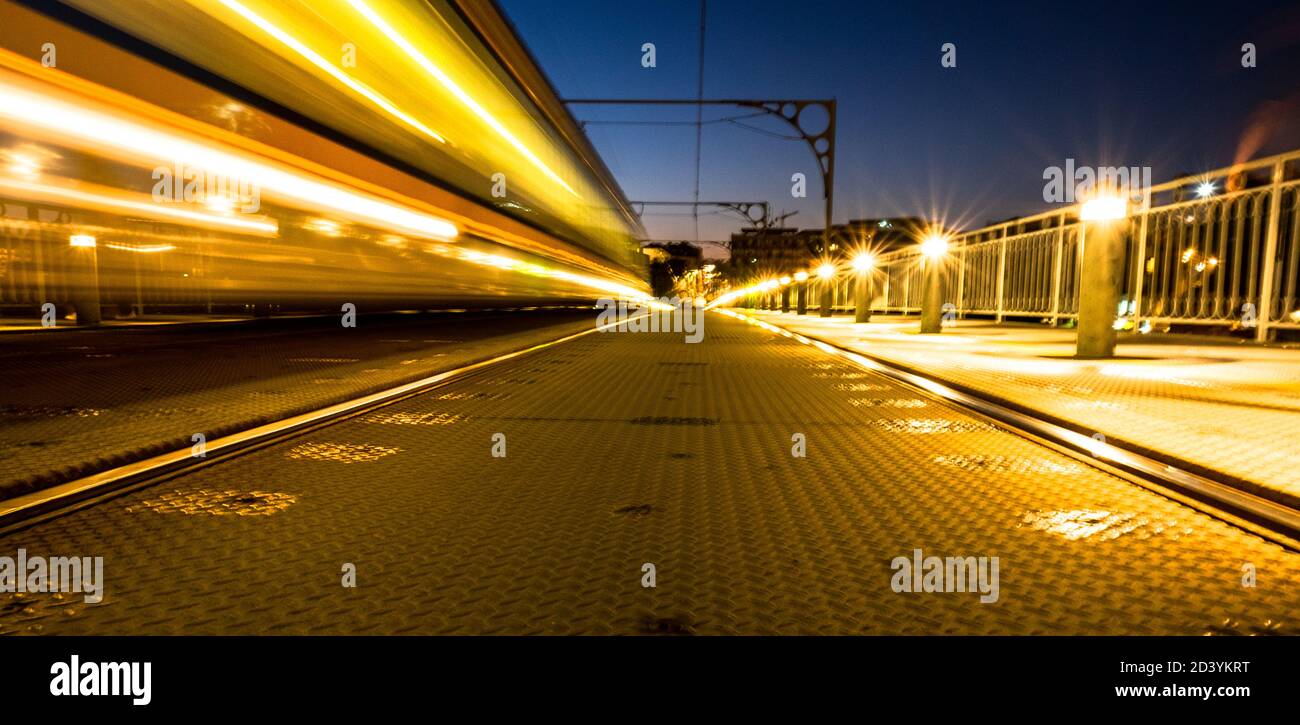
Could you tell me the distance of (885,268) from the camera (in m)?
33.0

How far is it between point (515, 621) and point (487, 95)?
867 cm

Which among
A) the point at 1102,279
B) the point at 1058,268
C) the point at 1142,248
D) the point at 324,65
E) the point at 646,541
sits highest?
the point at 324,65

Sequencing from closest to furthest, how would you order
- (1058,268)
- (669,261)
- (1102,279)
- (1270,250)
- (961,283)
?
(1102,279) → (1270,250) → (1058,268) → (961,283) → (669,261)

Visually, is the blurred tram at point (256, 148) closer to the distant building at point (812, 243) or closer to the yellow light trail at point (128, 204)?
the yellow light trail at point (128, 204)

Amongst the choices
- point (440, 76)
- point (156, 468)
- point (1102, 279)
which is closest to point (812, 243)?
point (1102, 279)

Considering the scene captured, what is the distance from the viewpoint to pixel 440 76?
841 cm

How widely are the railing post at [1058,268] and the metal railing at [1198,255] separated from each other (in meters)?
0.02

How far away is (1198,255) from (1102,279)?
190 inches

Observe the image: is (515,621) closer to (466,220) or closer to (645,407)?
(645,407)

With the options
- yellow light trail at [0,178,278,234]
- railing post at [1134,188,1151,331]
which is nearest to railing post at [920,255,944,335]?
railing post at [1134,188,1151,331]

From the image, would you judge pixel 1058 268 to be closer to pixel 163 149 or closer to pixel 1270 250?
pixel 1270 250

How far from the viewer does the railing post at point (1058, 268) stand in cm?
1795

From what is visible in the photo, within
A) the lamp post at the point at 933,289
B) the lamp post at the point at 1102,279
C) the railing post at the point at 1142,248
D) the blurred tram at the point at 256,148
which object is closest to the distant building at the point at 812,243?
the lamp post at the point at 933,289

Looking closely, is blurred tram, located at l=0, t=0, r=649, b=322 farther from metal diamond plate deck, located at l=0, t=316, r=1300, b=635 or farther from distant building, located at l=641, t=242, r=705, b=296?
distant building, located at l=641, t=242, r=705, b=296
